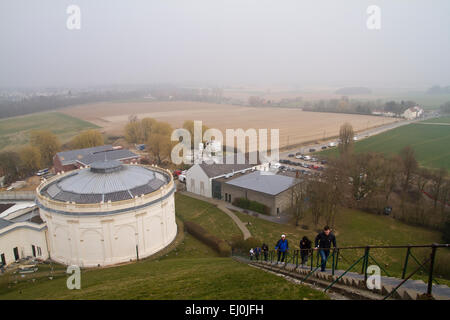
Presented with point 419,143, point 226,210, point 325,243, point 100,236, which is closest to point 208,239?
point 226,210

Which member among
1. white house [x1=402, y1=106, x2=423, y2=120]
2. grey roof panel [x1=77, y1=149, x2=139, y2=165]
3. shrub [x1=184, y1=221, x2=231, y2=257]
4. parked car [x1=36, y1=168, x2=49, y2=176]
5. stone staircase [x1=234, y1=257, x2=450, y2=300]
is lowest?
shrub [x1=184, y1=221, x2=231, y2=257]

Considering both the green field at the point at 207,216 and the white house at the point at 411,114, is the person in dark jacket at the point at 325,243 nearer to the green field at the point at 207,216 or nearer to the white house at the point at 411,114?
the green field at the point at 207,216

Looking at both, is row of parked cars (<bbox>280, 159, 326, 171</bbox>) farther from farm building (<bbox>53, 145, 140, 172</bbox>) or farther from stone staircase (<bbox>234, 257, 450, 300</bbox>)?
stone staircase (<bbox>234, 257, 450, 300</bbox>)

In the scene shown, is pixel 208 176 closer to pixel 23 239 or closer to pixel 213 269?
pixel 23 239

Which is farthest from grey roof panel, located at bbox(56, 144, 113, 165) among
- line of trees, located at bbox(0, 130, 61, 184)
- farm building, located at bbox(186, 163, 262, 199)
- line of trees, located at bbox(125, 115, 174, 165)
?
farm building, located at bbox(186, 163, 262, 199)

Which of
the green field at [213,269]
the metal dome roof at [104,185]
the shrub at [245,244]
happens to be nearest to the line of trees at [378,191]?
the green field at [213,269]

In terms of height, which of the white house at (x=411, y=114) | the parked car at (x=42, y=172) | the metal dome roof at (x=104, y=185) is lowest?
the parked car at (x=42, y=172)

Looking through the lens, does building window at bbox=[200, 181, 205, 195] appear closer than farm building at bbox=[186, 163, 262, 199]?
No
